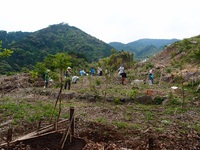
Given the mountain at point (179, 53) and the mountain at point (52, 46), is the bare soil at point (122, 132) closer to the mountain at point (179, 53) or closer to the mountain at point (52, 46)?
the mountain at point (179, 53)

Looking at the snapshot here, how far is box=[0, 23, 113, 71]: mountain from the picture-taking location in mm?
44469

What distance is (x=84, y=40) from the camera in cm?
6738

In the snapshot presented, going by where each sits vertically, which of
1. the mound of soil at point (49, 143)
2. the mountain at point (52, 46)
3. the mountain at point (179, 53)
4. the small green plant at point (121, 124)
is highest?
the mountain at point (52, 46)

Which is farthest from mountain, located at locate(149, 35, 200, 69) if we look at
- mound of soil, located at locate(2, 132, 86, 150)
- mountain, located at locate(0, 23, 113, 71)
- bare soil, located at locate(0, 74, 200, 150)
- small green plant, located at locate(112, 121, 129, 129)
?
mountain, located at locate(0, 23, 113, 71)

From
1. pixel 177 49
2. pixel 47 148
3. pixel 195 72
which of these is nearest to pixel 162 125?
pixel 47 148

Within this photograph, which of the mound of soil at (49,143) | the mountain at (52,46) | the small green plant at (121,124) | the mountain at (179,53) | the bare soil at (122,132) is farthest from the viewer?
the mountain at (52,46)

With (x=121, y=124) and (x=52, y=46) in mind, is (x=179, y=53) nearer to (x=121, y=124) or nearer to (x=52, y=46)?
(x=121, y=124)

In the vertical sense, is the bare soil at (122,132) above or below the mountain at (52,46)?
below

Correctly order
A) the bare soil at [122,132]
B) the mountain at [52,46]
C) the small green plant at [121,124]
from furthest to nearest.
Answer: the mountain at [52,46]
the small green plant at [121,124]
the bare soil at [122,132]

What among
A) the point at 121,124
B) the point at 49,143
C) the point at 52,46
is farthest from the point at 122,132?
the point at 52,46

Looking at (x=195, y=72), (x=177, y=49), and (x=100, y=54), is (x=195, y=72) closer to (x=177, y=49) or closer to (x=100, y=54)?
(x=177, y=49)

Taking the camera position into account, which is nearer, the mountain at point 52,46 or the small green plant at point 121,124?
the small green plant at point 121,124

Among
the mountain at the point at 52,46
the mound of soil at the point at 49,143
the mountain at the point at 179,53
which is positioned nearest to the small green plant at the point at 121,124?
the mound of soil at the point at 49,143

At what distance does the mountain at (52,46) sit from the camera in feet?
146
